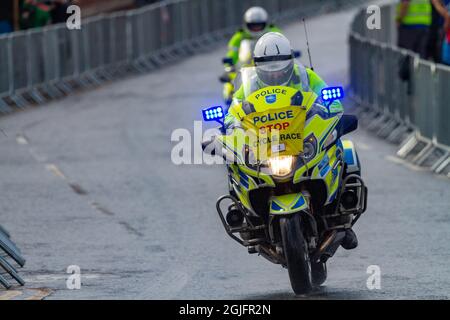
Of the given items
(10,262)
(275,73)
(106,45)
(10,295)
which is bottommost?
(10,262)

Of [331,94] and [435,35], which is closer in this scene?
[331,94]

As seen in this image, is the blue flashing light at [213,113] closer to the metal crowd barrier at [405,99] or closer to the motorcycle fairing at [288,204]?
the motorcycle fairing at [288,204]

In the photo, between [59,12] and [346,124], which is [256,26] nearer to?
[59,12]

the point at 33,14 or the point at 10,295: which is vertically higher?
the point at 33,14

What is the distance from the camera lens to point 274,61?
12094 mm

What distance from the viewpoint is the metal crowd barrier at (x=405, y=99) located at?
20391mm

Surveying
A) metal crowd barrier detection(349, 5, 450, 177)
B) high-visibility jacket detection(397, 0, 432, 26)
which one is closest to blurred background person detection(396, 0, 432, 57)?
high-visibility jacket detection(397, 0, 432, 26)

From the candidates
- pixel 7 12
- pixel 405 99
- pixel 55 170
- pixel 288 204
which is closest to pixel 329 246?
pixel 288 204

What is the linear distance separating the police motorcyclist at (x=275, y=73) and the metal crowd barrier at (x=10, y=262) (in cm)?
207

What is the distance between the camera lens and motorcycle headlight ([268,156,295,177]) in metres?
11.4

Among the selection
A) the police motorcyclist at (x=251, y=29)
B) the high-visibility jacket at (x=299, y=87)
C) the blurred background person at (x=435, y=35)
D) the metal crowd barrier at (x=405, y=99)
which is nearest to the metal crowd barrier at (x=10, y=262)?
the high-visibility jacket at (x=299, y=87)

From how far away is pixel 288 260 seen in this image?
11.2 m

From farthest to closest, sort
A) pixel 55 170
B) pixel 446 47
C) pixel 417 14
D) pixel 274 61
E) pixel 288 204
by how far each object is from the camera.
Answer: pixel 417 14, pixel 446 47, pixel 55 170, pixel 274 61, pixel 288 204

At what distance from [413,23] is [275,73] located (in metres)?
13.9
